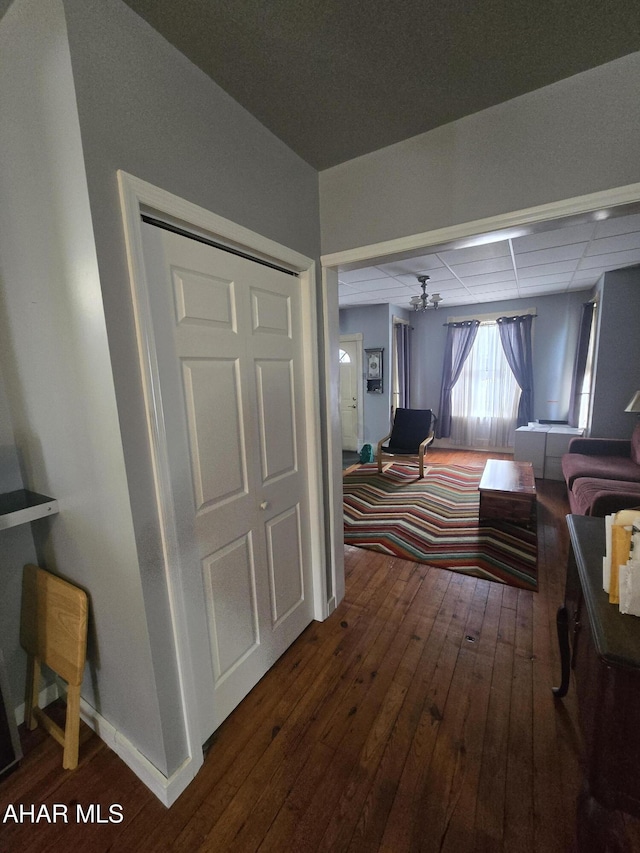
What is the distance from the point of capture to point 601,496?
92.5 inches

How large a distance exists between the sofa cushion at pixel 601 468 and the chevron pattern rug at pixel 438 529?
2.62 feet

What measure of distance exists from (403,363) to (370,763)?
5404 millimetres

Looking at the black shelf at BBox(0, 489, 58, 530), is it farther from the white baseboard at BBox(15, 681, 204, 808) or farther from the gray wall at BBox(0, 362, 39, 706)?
the white baseboard at BBox(15, 681, 204, 808)

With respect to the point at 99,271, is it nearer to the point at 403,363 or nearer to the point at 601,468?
the point at 601,468

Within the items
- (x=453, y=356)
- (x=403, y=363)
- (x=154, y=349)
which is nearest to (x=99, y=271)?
(x=154, y=349)

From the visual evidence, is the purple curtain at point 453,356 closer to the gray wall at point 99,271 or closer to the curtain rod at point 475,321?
the curtain rod at point 475,321

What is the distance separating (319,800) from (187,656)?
0.67 m

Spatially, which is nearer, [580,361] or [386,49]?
[386,49]

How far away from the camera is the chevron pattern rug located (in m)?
2.56

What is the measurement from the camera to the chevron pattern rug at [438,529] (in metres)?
2.56

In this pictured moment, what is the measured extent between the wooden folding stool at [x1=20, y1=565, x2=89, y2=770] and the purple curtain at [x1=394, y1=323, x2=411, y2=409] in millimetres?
5436

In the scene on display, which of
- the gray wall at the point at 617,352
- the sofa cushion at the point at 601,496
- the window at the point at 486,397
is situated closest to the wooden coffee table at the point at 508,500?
the sofa cushion at the point at 601,496

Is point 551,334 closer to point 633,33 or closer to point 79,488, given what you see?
point 633,33

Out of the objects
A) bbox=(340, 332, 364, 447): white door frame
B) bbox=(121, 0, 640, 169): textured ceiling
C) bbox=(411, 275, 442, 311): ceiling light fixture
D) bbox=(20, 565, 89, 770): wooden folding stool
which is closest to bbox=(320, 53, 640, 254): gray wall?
bbox=(121, 0, 640, 169): textured ceiling
